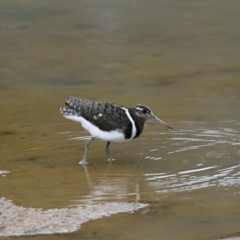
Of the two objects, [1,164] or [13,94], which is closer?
[1,164]

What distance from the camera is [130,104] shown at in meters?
11.5

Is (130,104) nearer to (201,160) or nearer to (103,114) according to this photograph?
(103,114)

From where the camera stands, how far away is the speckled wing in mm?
9102

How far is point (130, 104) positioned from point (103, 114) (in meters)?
2.36

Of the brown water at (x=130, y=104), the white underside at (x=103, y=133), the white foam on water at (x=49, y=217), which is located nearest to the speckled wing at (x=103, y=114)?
the white underside at (x=103, y=133)

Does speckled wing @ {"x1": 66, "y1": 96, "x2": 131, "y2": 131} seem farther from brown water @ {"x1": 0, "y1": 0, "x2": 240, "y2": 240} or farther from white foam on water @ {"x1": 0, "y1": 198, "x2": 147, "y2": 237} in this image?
white foam on water @ {"x1": 0, "y1": 198, "x2": 147, "y2": 237}

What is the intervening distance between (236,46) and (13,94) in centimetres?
456

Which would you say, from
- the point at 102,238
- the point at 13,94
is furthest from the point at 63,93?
the point at 102,238

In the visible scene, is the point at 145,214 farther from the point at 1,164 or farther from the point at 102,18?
the point at 102,18

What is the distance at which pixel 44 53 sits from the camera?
1431cm

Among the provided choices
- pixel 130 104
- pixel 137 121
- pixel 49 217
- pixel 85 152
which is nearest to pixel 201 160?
pixel 137 121

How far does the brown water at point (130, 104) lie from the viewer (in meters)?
7.58

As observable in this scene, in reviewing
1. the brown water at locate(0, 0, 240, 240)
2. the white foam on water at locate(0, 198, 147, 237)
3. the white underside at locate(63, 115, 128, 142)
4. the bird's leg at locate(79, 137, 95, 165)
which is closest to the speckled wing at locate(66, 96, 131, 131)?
the white underside at locate(63, 115, 128, 142)

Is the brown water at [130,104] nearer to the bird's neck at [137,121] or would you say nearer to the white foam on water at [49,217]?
the white foam on water at [49,217]
